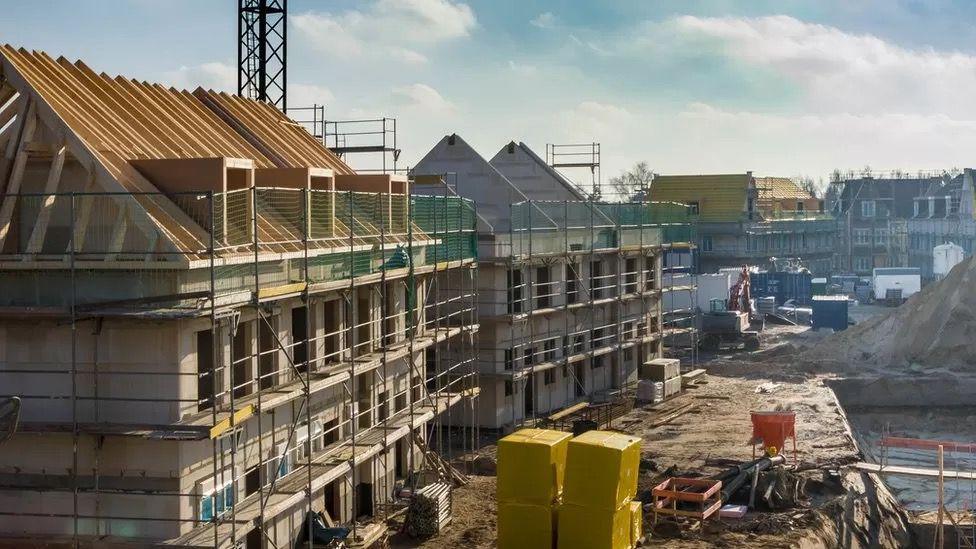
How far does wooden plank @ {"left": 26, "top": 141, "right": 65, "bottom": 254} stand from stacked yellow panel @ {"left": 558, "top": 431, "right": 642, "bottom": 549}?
943 cm

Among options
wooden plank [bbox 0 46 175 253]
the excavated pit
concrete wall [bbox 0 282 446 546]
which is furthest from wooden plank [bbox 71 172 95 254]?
the excavated pit

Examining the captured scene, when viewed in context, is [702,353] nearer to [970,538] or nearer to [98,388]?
[970,538]

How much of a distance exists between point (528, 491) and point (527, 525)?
600 mm

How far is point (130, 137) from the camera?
789 inches

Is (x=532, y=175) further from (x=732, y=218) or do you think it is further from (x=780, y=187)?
(x=780, y=187)

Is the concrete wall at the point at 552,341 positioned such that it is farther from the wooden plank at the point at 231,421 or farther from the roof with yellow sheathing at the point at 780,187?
the roof with yellow sheathing at the point at 780,187

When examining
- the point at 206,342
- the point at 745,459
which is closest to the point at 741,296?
the point at 745,459

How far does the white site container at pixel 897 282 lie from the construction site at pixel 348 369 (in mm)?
30089

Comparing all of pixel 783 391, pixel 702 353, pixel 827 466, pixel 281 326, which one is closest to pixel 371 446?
pixel 281 326

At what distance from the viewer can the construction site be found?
17.6 meters

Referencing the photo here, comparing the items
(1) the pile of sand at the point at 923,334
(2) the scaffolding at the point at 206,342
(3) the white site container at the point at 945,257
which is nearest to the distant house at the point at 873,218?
(3) the white site container at the point at 945,257

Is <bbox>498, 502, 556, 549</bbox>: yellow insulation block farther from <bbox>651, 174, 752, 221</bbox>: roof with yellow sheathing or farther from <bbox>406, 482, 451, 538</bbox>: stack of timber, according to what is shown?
<bbox>651, 174, 752, 221</bbox>: roof with yellow sheathing

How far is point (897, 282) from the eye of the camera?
7550 centimetres

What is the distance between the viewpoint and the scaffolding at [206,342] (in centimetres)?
1723
